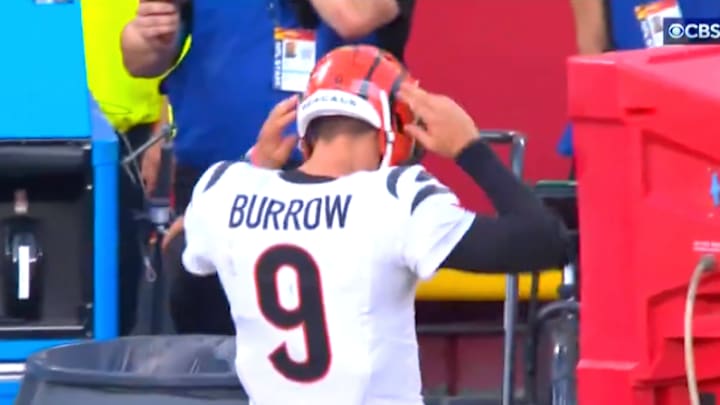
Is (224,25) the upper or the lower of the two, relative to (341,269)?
upper

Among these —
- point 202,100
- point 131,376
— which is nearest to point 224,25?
point 202,100

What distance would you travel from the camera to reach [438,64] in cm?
620

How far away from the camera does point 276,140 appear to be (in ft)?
11.2

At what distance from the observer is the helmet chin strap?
10.3 feet

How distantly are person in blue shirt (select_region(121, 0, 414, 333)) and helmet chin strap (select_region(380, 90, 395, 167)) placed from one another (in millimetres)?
1024

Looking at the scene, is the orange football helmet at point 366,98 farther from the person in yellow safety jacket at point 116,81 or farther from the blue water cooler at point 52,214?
the person in yellow safety jacket at point 116,81

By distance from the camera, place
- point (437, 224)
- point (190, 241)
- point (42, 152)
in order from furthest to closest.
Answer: point (42, 152), point (190, 241), point (437, 224)

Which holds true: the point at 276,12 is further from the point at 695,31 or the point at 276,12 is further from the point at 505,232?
the point at 505,232

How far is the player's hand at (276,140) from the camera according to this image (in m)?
3.36

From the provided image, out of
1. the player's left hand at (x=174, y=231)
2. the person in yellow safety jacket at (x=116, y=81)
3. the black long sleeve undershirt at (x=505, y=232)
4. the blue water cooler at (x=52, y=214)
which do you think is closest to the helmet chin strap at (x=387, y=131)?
the black long sleeve undershirt at (x=505, y=232)

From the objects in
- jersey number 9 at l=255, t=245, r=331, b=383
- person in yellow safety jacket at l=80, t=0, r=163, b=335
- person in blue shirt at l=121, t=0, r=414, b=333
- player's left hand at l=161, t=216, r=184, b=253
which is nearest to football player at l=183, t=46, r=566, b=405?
jersey number 9 at l=255, t=245, r=331, b=383

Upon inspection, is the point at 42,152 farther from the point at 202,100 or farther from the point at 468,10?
the point at 468,10

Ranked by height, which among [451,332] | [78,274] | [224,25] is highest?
[224,25]

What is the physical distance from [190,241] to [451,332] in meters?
2.17
